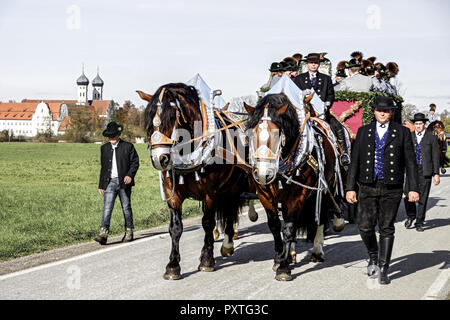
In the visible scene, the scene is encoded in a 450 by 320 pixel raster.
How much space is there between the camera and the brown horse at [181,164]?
6.42 metres

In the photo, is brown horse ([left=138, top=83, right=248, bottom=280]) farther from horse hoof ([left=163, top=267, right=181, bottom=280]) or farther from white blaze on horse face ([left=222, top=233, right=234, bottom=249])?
white blaze on horse face ([left=222, top=233, right=234, bottom=249])

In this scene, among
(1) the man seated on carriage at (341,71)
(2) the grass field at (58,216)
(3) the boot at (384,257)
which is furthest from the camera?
(1) the man seated on carriage at (341,71)

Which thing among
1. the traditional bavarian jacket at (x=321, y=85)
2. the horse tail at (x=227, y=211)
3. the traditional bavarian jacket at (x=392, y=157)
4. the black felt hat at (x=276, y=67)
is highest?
the black felt hat at (x=276, y=67)

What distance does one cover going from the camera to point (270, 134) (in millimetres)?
6457

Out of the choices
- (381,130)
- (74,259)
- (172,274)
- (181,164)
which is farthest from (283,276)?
(74,259)

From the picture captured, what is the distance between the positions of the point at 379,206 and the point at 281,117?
158 centimetres

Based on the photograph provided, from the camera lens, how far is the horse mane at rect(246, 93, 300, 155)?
661 centimetres

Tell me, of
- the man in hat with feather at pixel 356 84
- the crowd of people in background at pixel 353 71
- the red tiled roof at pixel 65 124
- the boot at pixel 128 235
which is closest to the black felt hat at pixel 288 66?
the crowd of people in background at pixel 353 71

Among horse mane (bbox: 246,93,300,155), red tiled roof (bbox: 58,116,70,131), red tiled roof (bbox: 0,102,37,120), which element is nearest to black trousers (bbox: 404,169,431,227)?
horse mane (bbox: 246,93,300,155)

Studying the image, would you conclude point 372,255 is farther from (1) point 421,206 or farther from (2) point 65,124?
(2) point 65,124

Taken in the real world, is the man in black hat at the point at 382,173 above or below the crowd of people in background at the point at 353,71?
below

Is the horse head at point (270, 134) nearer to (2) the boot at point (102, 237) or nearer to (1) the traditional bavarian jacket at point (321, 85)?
(1) the traditional bavarian jacket at point (321, 85)

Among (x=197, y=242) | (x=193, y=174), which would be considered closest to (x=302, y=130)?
(x=193, y=174)
